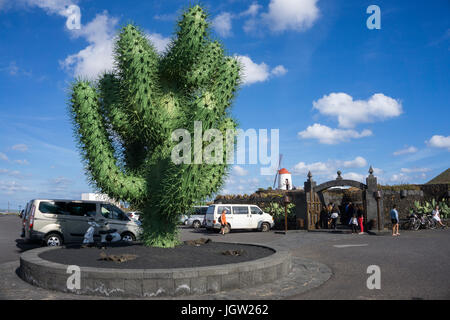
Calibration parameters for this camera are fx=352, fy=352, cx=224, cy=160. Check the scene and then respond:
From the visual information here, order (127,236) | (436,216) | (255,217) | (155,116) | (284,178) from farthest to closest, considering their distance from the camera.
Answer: (284,178) < (255,217) < (436,216) < (127,236) < (155,116)

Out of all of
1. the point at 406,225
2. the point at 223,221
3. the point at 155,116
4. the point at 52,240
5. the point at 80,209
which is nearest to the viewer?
the point at 155,116

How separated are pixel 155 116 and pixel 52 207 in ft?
25.0

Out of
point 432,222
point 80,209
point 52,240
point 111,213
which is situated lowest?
point 52,240

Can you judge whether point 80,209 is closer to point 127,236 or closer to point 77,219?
point 77,219

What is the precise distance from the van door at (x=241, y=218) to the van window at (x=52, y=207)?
10.8 meters

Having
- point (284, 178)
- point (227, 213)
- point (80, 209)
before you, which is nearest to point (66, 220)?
point (80, 209)

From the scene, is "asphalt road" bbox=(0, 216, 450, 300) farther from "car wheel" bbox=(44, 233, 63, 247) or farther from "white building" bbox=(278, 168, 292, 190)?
"white building" bbox=(278, 168, 292, 190)

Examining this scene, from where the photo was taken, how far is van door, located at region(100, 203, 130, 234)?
1454 cm

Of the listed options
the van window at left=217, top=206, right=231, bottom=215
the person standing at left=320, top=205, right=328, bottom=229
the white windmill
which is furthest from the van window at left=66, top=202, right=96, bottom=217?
the white windmill

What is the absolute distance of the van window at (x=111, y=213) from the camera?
14620mm

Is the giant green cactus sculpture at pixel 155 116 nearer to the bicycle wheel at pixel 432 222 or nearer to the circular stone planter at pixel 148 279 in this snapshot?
the circular stone planter at pixel 148 279

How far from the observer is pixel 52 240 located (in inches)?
525
